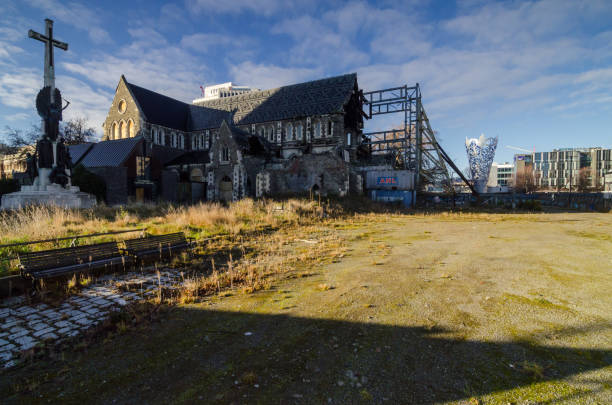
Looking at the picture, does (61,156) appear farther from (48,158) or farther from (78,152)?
(78,152)

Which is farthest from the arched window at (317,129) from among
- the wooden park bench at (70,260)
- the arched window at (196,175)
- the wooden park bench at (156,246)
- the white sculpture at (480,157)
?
the white sculpture at (480,157)

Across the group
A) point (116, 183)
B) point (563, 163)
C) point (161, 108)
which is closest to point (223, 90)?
point (161, 108)

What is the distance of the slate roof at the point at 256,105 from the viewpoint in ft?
112

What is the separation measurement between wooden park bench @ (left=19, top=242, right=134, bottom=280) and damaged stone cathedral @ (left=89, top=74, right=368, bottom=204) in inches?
727

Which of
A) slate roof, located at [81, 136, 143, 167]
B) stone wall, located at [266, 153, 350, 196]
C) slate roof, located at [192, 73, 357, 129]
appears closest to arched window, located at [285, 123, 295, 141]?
slate roof, located at [192, 73, 357, 129]

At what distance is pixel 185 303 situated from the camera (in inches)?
212

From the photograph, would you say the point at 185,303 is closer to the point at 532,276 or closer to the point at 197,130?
Answer: the point at 532,276

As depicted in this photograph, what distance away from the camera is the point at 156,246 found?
843 cm

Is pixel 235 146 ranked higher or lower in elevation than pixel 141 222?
higher

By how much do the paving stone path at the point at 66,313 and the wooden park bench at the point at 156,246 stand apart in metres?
1.09

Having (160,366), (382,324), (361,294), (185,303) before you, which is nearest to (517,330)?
(382,324)

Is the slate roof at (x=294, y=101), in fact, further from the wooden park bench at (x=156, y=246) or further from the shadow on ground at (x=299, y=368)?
the shadow on ground at (x=299, y=368)

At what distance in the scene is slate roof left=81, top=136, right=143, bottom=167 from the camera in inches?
1088

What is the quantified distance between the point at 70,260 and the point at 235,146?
2317cm
